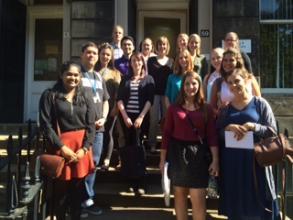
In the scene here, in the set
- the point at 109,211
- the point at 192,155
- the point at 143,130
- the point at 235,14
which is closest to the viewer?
the point at 192,155

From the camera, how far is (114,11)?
8367 mm

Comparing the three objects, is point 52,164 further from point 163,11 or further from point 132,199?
point 163,11

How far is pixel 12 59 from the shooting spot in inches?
368

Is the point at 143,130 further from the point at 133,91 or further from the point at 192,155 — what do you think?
the point at 192,155

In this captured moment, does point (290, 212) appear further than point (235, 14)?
No

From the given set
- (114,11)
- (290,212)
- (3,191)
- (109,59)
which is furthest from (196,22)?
(3,191)

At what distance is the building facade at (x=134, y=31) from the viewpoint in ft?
26.7

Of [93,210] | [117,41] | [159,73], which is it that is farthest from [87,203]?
[117,41]

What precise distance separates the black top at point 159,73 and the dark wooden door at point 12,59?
3913 mm

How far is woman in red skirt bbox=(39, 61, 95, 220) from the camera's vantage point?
14.0ft

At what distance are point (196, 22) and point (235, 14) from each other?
69 centimetres

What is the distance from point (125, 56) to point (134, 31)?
3.21m

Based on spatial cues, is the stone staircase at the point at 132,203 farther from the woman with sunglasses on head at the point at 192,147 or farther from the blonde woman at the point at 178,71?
the blonde woman at the point at 178,71

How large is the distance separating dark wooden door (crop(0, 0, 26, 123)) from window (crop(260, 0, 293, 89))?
465 centimetres
